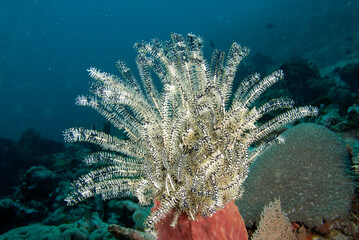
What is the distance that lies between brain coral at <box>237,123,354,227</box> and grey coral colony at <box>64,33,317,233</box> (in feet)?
4.34

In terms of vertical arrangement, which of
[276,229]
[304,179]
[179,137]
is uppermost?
[179,137]

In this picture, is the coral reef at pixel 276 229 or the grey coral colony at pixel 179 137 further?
the coral reef at pixel 276 229

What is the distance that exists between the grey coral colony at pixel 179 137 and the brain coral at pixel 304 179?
4.34 feet

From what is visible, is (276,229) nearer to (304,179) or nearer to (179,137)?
(304,179)

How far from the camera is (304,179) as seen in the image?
3326 mm

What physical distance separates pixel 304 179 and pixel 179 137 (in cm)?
246

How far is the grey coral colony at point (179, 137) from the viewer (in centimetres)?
184

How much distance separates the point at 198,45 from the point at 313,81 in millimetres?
13851

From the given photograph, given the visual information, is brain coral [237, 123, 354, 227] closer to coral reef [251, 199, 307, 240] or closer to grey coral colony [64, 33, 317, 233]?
coral reef [251, 199, 307, 240]

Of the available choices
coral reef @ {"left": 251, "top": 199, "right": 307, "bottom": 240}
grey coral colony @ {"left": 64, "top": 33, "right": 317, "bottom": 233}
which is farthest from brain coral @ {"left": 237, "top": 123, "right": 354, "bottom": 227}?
grey coral colony @ {"left": 64, "top": 33, "right": 317, "bottom": 233}

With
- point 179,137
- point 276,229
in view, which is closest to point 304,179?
point 276,229

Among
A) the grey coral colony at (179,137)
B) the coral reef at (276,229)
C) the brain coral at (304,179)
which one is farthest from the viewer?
the brain coral at (304,179)

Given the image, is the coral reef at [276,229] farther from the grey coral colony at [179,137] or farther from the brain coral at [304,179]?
the grey coral colony at [179,137]

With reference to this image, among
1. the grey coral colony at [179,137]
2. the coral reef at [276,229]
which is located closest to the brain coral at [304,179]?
the coral reef at [276,229]
